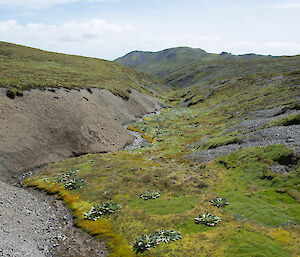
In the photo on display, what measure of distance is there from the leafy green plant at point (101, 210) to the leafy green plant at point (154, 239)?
705 centimetres

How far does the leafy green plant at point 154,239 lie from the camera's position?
21.9 metres

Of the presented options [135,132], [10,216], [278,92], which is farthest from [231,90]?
[10,216]

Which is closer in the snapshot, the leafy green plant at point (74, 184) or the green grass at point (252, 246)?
the green grass at point (252, 246)

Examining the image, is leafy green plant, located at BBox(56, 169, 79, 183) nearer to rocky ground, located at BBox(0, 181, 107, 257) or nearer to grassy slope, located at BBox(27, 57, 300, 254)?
grassy slope, located at BBox(27, 57, 300, 254)

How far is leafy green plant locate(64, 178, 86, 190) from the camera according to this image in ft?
121

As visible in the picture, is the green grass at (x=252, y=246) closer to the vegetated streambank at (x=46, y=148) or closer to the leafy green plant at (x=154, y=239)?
the leafy green plant at (x=154, y=239)

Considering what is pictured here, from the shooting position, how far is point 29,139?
48812 millimetres

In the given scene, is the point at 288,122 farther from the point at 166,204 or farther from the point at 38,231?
the point at 38,231

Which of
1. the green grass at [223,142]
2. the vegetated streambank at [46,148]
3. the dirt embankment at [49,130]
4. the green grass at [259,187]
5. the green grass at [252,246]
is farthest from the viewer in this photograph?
the green grass at [223,142]

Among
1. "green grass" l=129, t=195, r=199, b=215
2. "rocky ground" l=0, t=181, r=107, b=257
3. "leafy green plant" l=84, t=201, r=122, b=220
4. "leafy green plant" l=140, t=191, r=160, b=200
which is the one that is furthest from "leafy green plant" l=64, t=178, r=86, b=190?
"leafy green plant" l=140, t=191, r=160, b=200

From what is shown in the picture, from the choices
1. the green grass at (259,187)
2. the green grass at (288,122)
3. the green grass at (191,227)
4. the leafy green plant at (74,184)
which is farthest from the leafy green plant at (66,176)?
the green grass at (288,122)

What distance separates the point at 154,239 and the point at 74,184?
63.0ft

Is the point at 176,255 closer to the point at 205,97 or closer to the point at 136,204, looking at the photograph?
the point at 136,204

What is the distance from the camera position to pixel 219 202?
28.6m
